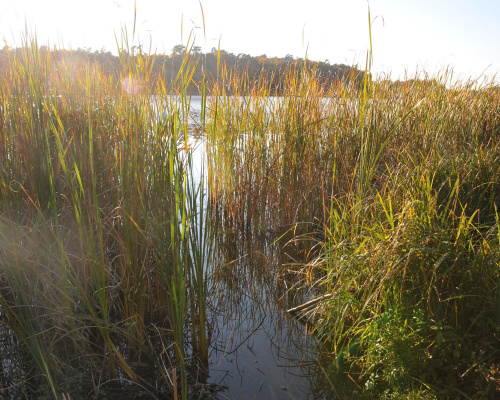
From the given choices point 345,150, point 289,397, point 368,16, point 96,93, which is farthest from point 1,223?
point 345,150

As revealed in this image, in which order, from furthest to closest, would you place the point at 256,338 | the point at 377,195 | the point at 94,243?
1. the point at 256,338
2. the point at 377,195
3. the point at 94,243

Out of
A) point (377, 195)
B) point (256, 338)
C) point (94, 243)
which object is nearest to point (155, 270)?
point (94, 243)

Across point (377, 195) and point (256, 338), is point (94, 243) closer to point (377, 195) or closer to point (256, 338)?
point (256, 338)

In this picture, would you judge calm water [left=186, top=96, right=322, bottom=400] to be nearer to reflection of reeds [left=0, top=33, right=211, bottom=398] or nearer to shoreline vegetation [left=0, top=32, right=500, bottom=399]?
shoreline vegetation [left=0, top=32, right=500, bottom=399]

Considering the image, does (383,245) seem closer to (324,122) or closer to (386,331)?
(386,331)

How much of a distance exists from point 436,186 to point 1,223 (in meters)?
2.37

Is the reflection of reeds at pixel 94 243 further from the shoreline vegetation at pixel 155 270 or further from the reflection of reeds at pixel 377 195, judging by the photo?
the reflection of reeds at pixel 377 195

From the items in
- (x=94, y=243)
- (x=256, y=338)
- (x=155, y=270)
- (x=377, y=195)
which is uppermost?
(x=377, y=195)

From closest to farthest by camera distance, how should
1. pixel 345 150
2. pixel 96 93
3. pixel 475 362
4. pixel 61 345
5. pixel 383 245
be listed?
pixel 475 362
pixel 383 245
pixel 61 345
pixel 96 93
pixel 345 150

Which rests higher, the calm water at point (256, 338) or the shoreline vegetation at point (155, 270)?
the shoreline vegetation at point (155, 270)

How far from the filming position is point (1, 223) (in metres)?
1.67

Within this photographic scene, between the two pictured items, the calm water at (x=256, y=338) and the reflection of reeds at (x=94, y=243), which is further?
the calm water at (x=256, y=338)

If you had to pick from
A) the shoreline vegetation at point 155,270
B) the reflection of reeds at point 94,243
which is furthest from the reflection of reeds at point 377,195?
the reflection of reeds at point 94,243

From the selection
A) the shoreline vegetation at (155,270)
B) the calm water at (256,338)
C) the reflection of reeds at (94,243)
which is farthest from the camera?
the calm water at (256,338)
